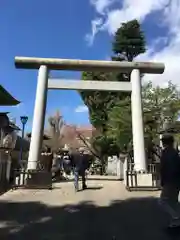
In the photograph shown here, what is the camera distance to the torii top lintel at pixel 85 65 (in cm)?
1579

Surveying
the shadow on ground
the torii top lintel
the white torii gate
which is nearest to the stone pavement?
the shadow on ground

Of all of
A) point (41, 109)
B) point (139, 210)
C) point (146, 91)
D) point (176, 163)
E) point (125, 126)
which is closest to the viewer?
point (176, 163)

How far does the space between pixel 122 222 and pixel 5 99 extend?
12.9 feet

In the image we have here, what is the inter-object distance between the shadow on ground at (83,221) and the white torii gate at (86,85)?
5.65 meters

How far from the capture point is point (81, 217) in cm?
743

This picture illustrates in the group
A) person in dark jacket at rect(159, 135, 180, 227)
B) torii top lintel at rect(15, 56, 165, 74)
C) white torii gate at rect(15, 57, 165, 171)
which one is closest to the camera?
person in dark jacket at rect(159, 135, 180, 227)

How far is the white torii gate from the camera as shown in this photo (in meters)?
15.0

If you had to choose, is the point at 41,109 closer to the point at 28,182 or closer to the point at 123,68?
the point at 28,182

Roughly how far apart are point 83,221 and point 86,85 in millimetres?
9954

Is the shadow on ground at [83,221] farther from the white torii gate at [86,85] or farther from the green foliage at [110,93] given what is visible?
the green foliage at [110,93]

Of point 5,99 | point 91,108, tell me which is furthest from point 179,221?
point 91,108

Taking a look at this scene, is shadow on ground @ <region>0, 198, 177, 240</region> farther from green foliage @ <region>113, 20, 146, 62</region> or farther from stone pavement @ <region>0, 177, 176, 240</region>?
green foliage @ <region>113, 20, 146, 62</region>

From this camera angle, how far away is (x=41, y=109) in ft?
50.0

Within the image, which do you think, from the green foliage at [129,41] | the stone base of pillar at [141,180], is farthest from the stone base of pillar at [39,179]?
the green foliage at [129,41]
